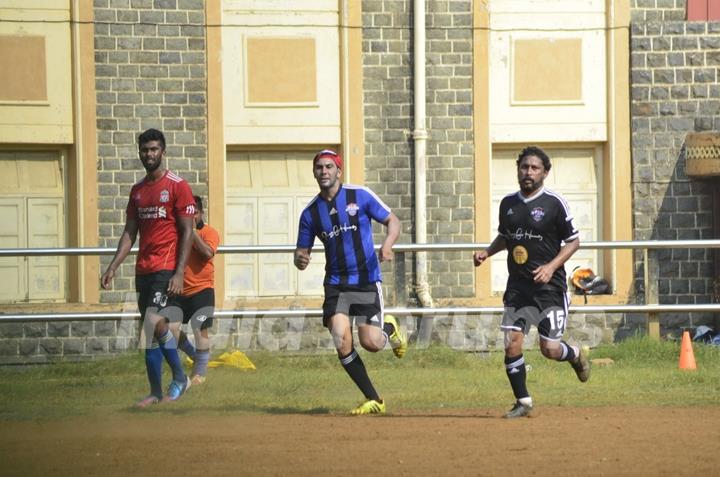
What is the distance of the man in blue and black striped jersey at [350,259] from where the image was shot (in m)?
11.0

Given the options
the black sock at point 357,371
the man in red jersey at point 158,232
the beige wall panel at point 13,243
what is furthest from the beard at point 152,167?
the beige wall panel at point 13,243

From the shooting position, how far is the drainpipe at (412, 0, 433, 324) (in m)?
18.6

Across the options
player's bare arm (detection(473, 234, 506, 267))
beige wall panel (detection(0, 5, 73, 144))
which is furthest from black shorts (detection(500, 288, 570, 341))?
beige wall panel (detection(0, 5, 73, 144))

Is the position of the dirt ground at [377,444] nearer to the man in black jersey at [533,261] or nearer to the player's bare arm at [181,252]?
the man in black jersey at [533,261]

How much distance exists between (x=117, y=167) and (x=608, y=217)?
6.77m

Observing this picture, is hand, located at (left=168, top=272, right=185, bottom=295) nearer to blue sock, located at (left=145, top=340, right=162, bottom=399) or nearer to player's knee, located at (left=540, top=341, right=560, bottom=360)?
blue sock, located at (left=145, top=340, right=162, bottom=399)

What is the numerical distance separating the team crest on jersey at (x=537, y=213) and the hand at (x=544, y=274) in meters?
0.39

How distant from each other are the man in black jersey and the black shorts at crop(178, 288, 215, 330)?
3.90 m

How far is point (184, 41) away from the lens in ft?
60.7

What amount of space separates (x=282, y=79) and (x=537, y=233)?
860 centimetres

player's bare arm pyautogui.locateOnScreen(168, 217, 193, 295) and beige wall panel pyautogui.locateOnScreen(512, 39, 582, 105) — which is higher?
beige wall panel pyautogui.locateOnScreen(512, 39, 582, 105)

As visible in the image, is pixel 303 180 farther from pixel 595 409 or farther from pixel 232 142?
pixel 595 409

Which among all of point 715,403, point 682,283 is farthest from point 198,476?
point 682,283

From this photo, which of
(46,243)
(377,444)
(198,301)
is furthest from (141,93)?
(377,444)
